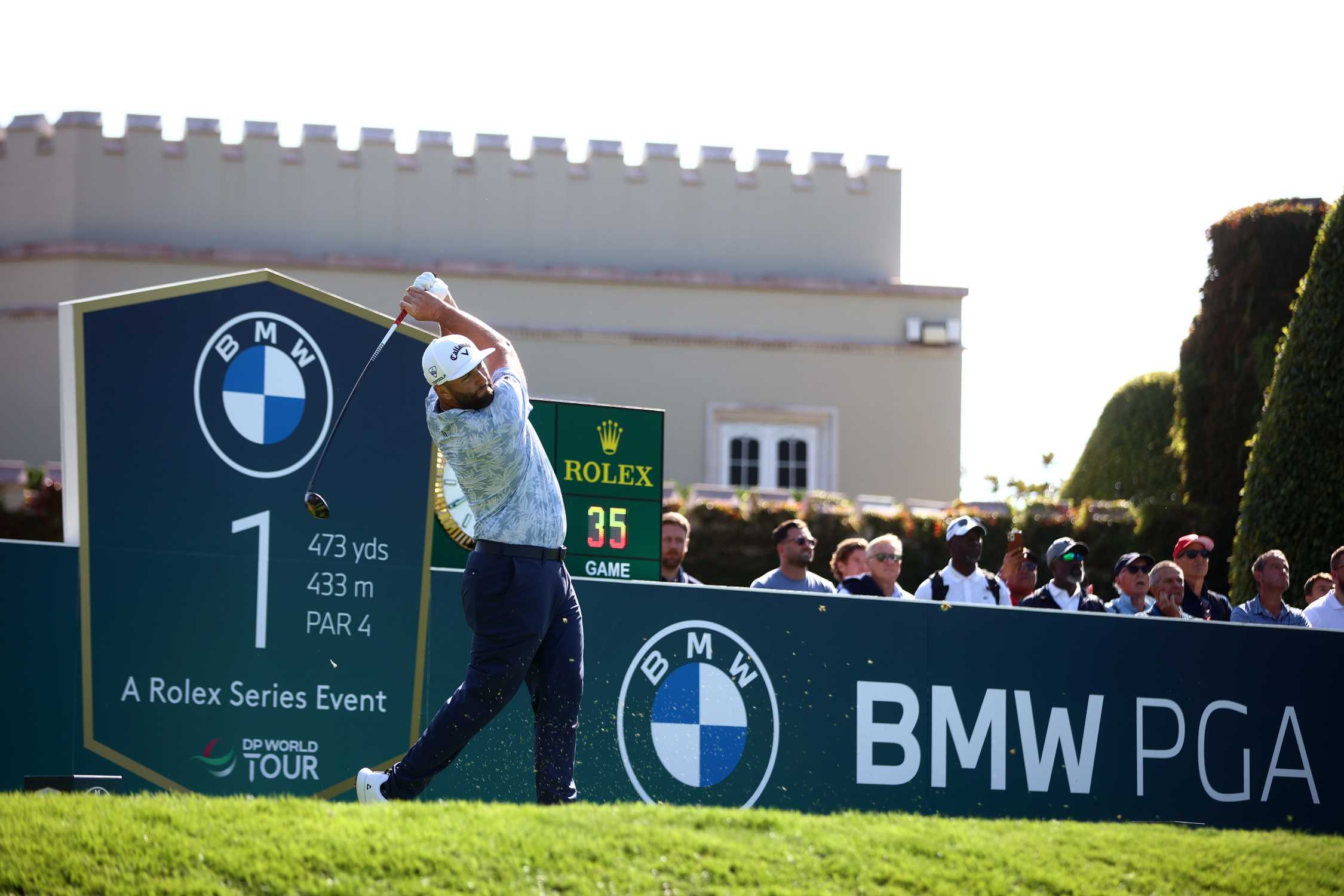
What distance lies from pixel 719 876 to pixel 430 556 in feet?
9.29

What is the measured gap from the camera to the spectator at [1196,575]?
10398mm

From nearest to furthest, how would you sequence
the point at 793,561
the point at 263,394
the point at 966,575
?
the point at 263,394 < the point at 793,561 < the point at 966,575

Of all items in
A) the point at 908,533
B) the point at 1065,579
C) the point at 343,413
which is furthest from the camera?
the point at 908,533

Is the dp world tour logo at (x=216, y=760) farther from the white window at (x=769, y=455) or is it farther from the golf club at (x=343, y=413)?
the white window at (x=769, y=455)

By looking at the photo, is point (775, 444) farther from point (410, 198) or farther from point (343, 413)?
point (343, 413)

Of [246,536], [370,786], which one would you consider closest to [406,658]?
[246,536]

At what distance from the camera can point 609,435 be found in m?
10.1

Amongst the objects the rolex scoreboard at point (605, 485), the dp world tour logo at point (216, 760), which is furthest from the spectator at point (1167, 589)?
the dp world tour logo at point (216, 760)

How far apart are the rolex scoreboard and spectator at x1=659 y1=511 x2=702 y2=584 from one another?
0.37 m

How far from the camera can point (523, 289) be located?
25.3m

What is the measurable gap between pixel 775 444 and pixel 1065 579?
15599 mm

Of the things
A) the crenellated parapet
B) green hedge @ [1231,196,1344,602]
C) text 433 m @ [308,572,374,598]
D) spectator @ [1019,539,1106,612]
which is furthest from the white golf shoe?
the crenellated parapet

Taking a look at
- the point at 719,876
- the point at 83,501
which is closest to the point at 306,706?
the point at 83,501

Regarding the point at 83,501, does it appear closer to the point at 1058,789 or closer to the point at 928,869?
the point at 928,869
